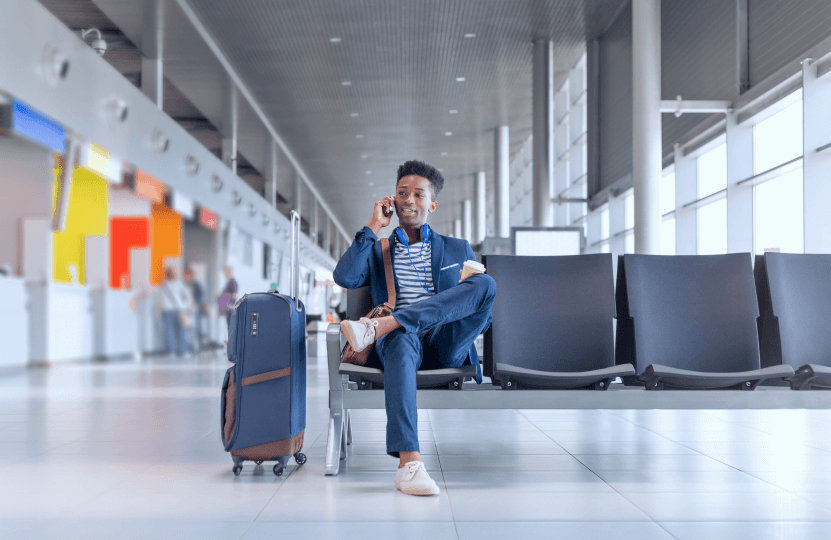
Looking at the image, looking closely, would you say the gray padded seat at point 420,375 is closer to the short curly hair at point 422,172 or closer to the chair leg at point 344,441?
the chair leg at point 344,441

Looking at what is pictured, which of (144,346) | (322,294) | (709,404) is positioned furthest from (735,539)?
(322,294)

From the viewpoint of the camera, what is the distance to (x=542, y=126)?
46.2 ft

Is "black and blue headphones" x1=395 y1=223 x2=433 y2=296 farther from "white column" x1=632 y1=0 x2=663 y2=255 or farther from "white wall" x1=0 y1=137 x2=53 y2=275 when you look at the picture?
"white wall" x1=0 y1=137 x2=53 y2=275

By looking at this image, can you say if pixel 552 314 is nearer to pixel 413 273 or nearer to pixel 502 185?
pixel 413 273

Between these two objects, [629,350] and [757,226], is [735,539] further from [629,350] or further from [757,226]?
[757,226]

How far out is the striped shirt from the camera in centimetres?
323

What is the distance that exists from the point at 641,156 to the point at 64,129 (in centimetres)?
706

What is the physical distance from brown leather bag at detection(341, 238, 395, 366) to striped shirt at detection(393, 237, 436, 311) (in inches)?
1.8

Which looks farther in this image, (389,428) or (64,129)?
(64,129)

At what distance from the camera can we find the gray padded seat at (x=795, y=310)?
346cm

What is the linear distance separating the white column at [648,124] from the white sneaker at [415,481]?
7.15 metres

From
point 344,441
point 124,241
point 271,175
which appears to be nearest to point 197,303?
point 124,241

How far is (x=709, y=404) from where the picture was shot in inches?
120

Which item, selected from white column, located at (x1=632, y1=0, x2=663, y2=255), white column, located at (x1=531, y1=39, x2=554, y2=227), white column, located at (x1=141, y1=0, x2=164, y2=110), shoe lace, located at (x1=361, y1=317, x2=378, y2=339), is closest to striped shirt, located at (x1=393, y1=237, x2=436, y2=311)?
shoe lace, located at (x1=361, y1=317, x2=378, y2=339)
